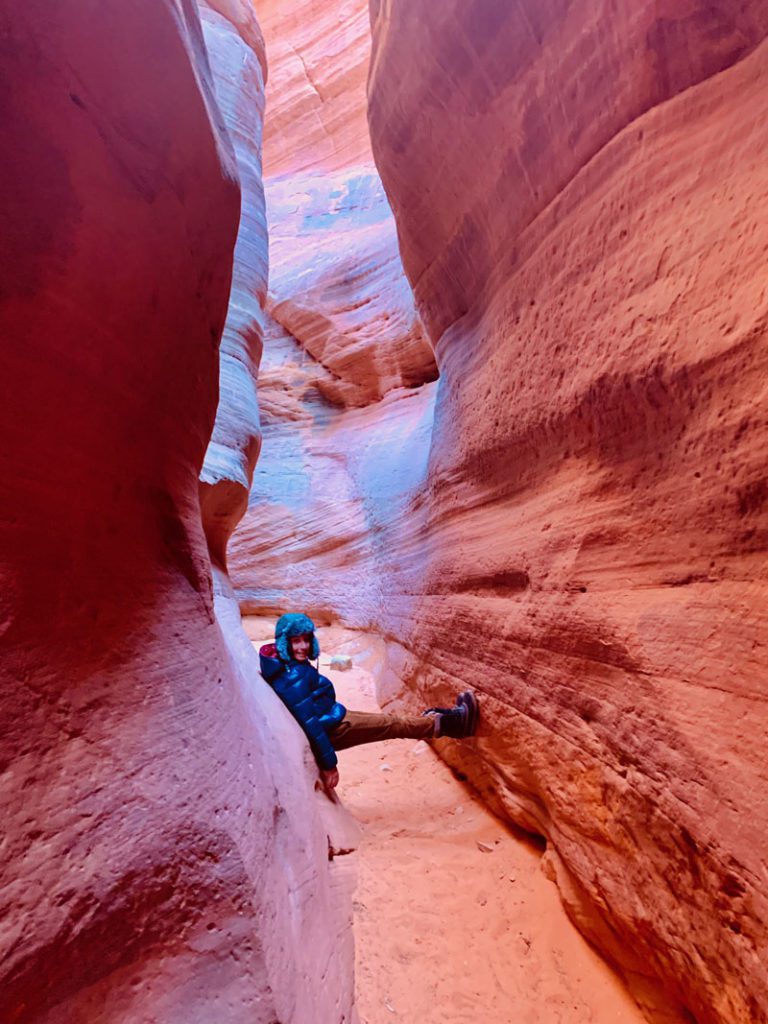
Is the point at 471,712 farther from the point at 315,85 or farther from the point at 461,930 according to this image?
the point at 315,85

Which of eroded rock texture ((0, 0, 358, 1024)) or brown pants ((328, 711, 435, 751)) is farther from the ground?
eroded rock texture ((0, 0, 358, 1024))

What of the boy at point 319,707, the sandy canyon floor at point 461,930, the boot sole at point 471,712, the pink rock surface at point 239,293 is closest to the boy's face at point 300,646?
the boy at point 319,707

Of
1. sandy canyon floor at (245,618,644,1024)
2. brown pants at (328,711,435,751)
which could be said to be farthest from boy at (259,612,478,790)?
sandy canyon floor at (245,618,644,1024)

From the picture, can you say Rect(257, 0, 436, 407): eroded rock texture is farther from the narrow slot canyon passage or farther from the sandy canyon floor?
the sandy canyon floor

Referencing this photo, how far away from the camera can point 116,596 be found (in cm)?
159

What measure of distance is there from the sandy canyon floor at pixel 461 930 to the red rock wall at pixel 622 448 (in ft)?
0.57

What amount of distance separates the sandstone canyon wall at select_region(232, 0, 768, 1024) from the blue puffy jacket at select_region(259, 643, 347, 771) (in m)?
0.90

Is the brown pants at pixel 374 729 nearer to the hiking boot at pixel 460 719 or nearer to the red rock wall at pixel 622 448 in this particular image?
the hiking boot at pixel 460 719

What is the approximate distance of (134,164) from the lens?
1.66 meters

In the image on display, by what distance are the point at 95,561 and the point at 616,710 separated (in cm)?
195

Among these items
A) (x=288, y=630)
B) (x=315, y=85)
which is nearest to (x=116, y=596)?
(x=288, y=630)

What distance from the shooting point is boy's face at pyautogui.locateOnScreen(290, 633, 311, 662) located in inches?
140

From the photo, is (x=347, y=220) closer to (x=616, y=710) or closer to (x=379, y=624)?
(x=379, y=624)

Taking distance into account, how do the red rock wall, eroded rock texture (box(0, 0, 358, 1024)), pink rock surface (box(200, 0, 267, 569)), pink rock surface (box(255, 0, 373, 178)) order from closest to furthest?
eroded rock texture (box(0, 0, 358, 1024)) < the red rock wall < pink rock surface (box(200, 0, 267, 569)) < pink rock surface (box(255, 0, 373, 178))
